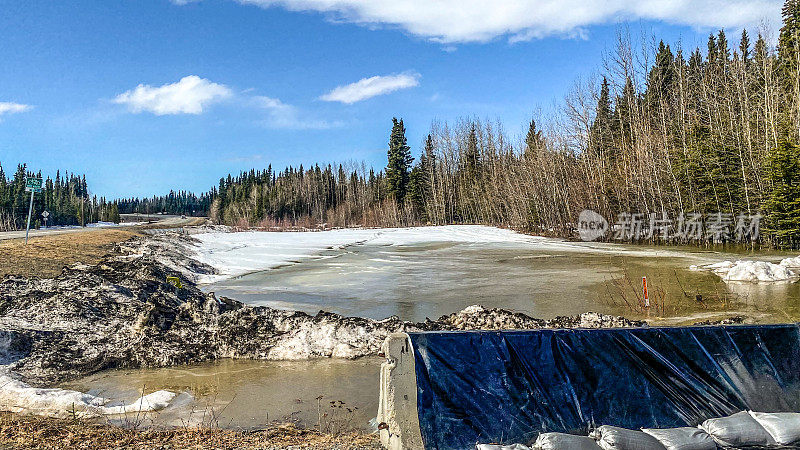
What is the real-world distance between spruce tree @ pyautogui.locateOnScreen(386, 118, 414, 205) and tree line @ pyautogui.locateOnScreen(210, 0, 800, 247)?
0.44 meters

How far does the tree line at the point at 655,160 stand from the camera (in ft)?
76.7

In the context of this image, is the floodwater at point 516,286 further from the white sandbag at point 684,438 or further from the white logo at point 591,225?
the white logo at point 591,225

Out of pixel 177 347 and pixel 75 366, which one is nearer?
pixel 75 366

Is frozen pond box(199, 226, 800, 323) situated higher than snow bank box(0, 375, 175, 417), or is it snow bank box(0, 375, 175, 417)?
frozen pond box(199, 226, 800, 323)

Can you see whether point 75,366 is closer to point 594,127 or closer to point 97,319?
point 97,319

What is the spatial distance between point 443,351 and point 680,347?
2.23m

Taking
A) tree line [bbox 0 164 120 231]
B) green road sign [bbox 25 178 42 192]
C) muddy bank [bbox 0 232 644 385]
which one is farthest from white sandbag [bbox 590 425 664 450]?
tree line [bbox 0 164 120 231]

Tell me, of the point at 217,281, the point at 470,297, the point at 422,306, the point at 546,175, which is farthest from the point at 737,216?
the point at 217,281

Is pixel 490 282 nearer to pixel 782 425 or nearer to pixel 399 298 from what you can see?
pixel 399 298

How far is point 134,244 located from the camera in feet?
66.0

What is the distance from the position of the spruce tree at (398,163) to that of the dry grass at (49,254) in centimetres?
4947

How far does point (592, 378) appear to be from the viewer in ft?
14.6

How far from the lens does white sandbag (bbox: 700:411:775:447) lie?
4070mm

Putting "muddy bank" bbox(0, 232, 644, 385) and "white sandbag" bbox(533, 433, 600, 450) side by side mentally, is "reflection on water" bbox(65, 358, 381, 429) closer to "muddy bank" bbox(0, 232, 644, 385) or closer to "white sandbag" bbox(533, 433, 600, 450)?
"muddy bank" bbox(0, 232, 644, 385)
